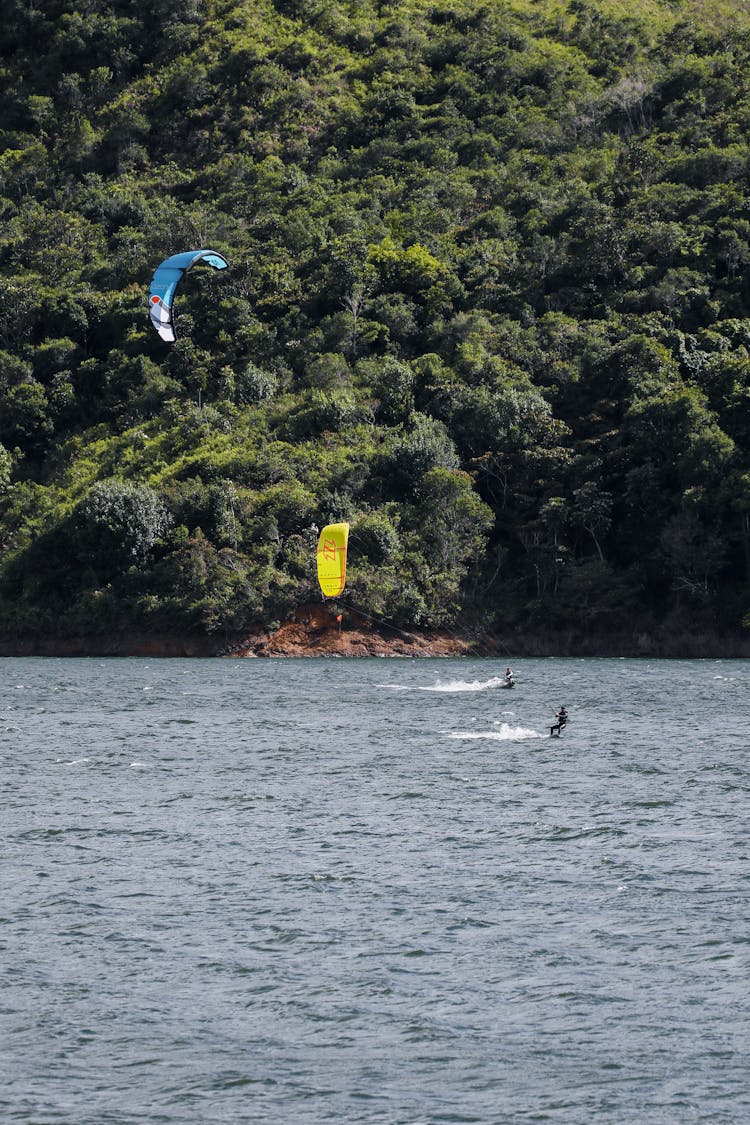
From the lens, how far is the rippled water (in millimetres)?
19750

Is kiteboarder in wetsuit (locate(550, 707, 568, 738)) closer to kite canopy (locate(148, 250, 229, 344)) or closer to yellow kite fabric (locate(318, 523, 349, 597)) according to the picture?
yellow kite fabric (locate(318, 523, 349, 597))

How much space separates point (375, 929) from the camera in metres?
26.2

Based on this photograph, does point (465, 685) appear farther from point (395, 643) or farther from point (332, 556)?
point (395, 643)

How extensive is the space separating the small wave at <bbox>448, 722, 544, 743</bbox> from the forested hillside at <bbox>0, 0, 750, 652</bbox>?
36.5m

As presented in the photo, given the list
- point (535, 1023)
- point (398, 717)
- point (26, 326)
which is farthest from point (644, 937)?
point (26, 326)

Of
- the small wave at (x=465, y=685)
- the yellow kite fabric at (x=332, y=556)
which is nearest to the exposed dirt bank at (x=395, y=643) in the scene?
the small wave at (x=465, y=685)

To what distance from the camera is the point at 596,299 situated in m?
114

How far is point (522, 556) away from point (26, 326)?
151 ft

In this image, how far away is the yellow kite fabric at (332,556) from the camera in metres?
68.4

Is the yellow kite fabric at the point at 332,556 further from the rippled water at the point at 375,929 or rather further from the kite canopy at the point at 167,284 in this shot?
the rippled water at the point at 375,929

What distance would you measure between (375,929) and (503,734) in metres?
26.6

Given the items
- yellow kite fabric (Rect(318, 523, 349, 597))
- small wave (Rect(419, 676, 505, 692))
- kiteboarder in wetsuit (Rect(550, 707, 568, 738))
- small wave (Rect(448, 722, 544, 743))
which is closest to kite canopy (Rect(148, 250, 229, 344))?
yellow kite fabric (Rect(318, 523, 349, 597))

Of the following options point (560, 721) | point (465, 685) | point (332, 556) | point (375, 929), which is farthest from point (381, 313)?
point (375, 929)

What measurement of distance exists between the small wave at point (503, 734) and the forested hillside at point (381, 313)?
36.5 metres
